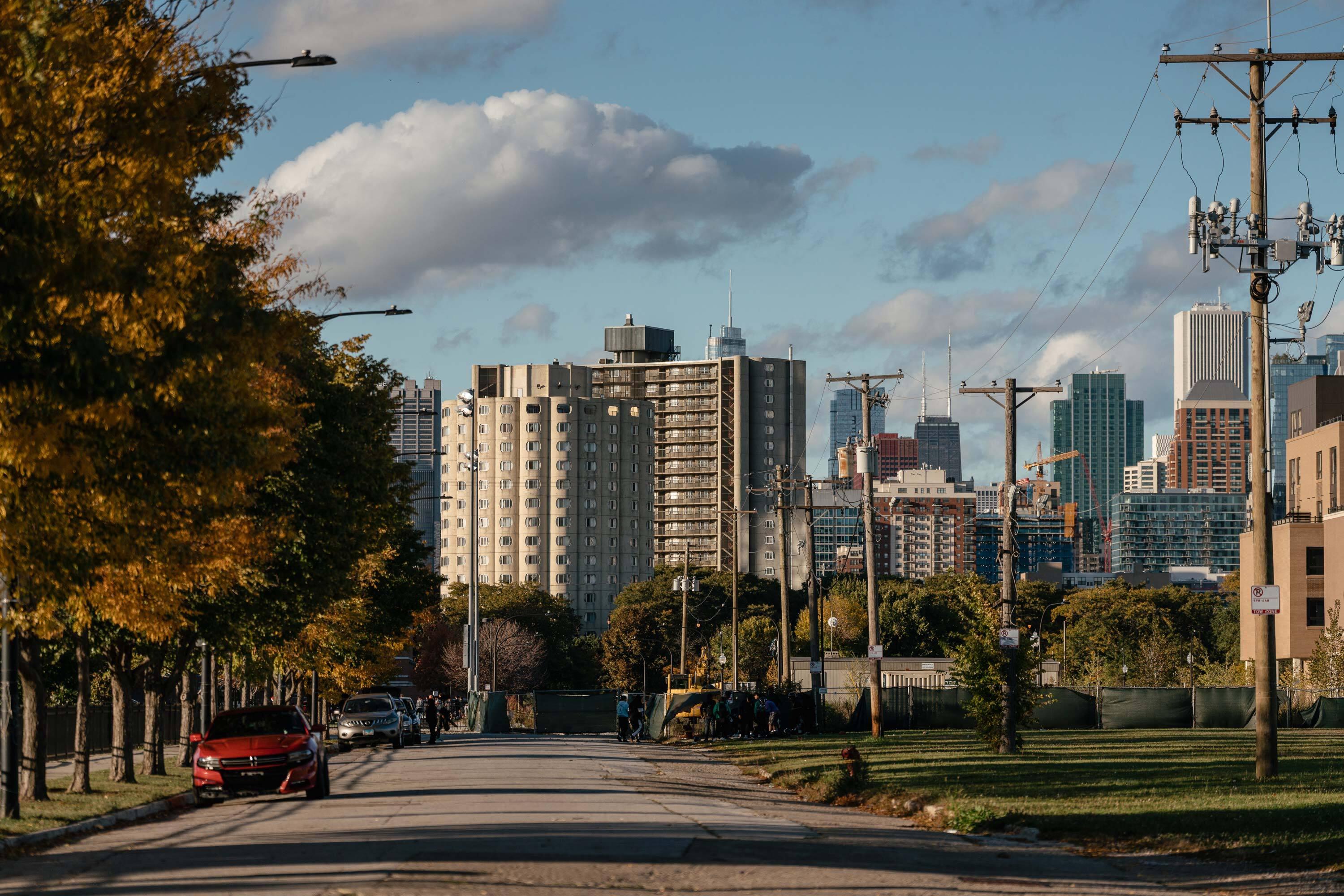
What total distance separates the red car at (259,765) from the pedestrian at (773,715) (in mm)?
26622

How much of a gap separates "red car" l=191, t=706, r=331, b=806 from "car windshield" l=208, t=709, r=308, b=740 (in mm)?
30

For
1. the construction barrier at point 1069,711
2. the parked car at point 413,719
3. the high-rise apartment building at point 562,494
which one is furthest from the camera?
the high-rise apartment building at point 562,494

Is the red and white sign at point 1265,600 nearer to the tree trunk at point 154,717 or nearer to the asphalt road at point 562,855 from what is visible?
the asphalt road at point 562,855

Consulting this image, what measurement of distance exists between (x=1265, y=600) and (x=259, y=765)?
15.4m

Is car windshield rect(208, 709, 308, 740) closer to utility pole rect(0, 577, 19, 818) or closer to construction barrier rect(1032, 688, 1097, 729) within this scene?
utility pole rect(0, 577, 19, 818)

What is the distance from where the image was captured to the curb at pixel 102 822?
18078mm

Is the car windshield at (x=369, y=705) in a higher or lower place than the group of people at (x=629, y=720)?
higher

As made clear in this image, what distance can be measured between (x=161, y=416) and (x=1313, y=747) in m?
29.5

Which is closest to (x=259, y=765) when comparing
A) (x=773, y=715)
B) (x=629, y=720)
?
(x=773, y=715)

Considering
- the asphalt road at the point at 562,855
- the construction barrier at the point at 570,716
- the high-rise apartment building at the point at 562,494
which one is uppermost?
the high-rise apartment building at the point at 562,494

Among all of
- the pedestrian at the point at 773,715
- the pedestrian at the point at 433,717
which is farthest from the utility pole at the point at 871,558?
the pedestrian at the point at 433,717

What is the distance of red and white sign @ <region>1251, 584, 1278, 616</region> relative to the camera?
76.8 ft

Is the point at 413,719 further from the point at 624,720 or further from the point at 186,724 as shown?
the point at 186,724

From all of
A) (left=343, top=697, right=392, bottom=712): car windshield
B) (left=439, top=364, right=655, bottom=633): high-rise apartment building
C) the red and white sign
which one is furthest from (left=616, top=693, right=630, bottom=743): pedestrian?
(left=439, top=364, right=655, bottom=633): high-rise apartment building
